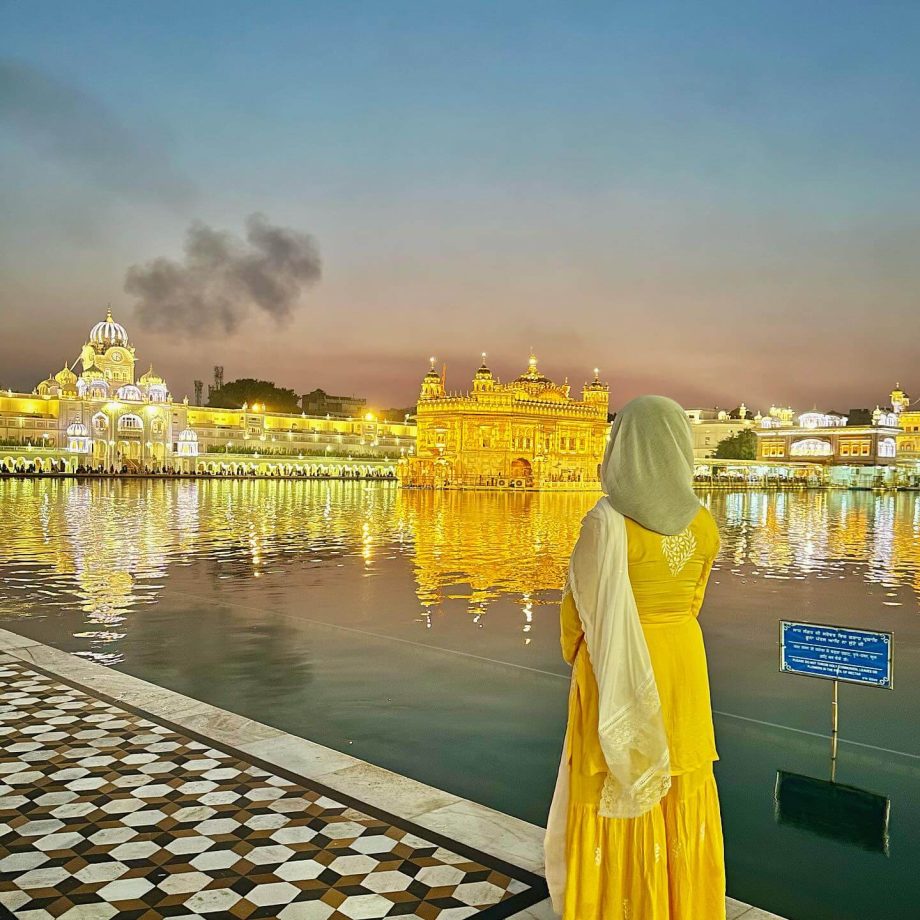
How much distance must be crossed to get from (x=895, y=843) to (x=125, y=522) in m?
18.7

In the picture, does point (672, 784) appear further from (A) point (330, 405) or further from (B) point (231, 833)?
(A) point (330, 405)

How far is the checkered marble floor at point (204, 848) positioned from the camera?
2.99 m

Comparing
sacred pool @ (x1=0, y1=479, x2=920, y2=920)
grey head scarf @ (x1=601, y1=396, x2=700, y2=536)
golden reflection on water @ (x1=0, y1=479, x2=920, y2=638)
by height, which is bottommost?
golden reflection on water @ (x1=0, y1=479, x2=920, y2=638)

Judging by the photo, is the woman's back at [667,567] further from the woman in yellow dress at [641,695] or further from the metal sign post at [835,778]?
the metal sign post at [835,778]

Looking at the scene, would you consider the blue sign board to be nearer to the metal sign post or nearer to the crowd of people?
the metal sign post

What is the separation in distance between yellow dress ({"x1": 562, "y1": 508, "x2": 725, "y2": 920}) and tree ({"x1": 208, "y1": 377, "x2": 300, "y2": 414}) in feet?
324

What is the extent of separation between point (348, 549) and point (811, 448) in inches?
3687

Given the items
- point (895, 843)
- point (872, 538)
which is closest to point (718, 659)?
point (895, 843)

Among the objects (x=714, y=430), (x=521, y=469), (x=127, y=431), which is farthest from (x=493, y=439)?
(x=714, y=430)

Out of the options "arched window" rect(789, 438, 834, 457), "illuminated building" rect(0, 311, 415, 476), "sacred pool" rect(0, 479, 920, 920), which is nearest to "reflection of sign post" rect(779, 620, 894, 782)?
"sacred pool" rect(0, 479, 920, 920)

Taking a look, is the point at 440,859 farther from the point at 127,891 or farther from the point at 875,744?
the point at 875,744

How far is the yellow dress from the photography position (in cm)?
243

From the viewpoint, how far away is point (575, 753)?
2496 millimetres

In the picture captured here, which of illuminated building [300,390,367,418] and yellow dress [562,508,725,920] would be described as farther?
illuminated building [300,390,367,418]
